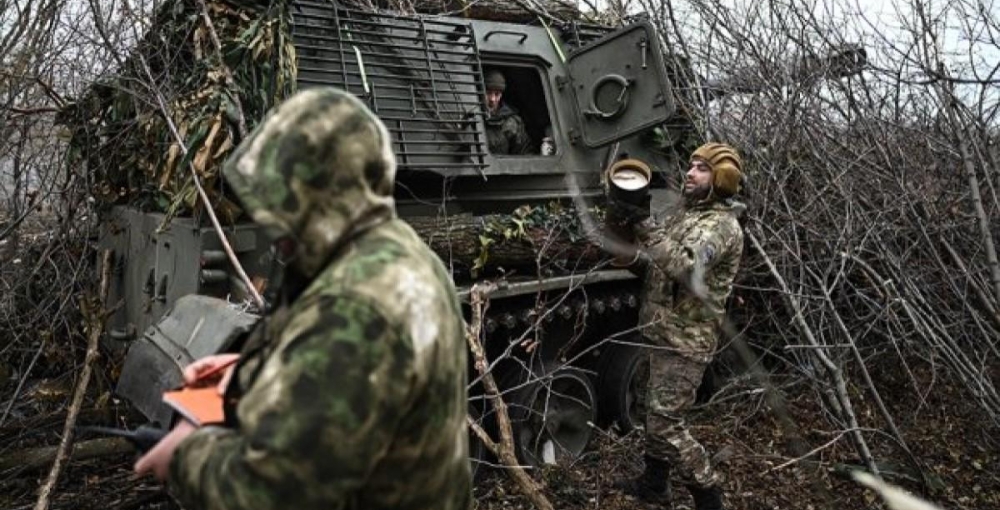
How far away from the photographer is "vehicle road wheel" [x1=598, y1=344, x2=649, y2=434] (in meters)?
6.04

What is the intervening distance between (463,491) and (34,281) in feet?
16.6

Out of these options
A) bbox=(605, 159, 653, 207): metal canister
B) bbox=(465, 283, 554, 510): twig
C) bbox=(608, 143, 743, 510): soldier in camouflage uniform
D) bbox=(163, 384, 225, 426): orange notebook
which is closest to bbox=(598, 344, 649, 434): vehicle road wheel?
bbox=(608, 143, 743, 510): soldier in camouflage uniform

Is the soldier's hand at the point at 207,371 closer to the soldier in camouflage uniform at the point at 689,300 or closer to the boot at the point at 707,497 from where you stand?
the soldier in camouflage uniform at the point at 689,300

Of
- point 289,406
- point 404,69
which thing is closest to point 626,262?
point 404,69

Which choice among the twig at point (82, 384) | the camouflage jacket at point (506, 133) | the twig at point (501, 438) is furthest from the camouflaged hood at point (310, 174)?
the camouflage jacket at point (506, 133)

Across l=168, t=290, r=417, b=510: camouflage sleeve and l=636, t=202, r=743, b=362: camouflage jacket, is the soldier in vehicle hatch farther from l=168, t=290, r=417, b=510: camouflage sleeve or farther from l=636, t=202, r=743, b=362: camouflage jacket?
l=168, t=290, r=417, b=510: camouflage sleeve

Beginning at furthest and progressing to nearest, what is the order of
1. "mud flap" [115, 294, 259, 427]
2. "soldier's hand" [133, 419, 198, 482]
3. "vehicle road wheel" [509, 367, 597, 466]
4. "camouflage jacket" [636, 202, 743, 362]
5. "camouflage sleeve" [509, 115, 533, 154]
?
"camouflage sleeve" [509, 115, 533, 154] < "vehicle road wheel" [509, 367, 597, 466] < "camouflage jacket" [636, 202, 743, 362] < "mud flap" [115, 294, 259, 427] < "soldier's hand" [133, 419, 198, 482]

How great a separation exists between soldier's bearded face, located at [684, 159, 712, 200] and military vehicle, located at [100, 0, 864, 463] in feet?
0.77

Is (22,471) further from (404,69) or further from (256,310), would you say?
(404,69)

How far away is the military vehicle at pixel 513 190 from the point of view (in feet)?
15.9

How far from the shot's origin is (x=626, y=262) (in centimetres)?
502

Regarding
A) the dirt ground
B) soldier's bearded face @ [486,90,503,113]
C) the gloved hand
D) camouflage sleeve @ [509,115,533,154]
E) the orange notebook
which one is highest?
soldier's bearded face @ [486,90,503,113]

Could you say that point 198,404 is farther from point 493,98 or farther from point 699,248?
point 493,98

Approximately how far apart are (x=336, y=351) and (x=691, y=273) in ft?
10.3
